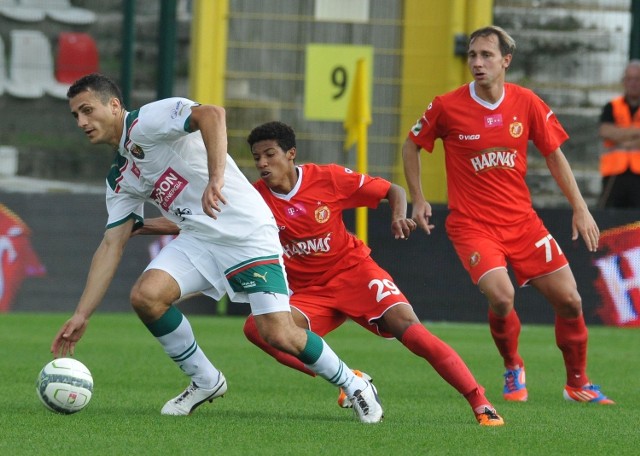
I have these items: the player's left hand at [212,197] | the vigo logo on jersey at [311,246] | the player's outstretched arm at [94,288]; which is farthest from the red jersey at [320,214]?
the player's left hand at [212,197]

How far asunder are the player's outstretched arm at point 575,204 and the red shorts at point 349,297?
1076 millimetres

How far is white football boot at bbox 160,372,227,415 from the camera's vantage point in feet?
21.6

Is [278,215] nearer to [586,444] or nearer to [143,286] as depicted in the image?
[143,286]

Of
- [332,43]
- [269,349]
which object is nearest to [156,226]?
[269,349]

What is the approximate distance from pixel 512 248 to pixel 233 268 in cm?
203

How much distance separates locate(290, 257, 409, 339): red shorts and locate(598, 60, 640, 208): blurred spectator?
6378 millimetres

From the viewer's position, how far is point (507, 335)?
7.86m

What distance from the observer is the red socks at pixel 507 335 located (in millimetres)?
7836

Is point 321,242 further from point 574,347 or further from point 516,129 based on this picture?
point 574,347

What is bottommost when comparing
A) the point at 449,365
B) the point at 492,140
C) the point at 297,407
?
the point at 297,407

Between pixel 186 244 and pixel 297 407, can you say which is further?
pixel 297 407

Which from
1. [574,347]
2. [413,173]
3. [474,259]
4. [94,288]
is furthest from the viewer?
[413,173]

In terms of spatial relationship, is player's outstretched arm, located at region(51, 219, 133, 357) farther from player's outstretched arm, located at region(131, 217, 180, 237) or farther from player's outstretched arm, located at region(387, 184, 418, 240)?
player's outstretched arm, located at region(387, 184, 418, 240)

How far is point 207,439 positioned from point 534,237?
2.84 m
